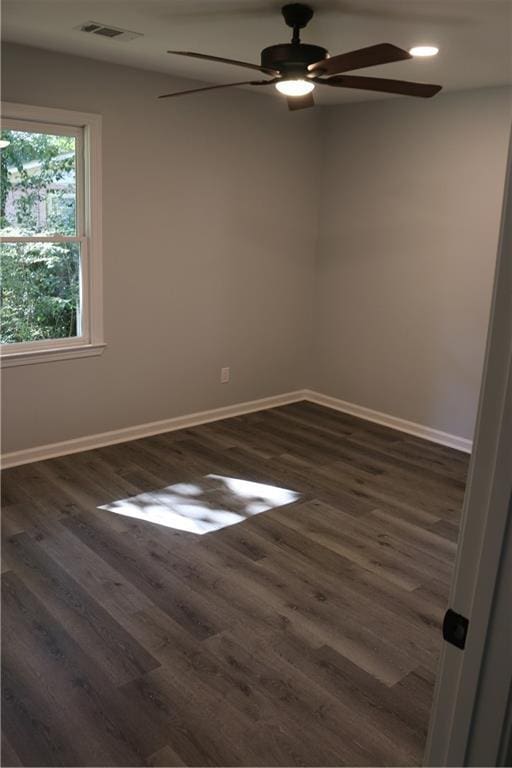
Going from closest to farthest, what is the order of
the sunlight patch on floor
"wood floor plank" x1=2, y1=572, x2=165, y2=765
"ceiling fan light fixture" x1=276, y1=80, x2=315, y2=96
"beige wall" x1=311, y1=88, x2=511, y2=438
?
"wood floor plank" x1=2, y1=572, x2=165, y2=765 < "ceiling fan light fixture" x1=276, y1=80, x2=315, y2=96 < the sunlight patch on floor < "beige wall" x1=311, y1=88, x2=511, y2=438

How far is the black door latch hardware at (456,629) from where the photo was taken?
107cm

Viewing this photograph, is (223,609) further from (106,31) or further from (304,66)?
(106,31)

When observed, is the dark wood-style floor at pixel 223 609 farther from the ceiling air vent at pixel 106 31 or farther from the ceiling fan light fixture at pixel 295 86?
the ceiling air vent at pixel 106 31

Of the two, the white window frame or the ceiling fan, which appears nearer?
the ceiling fan

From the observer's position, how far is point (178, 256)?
4848mm

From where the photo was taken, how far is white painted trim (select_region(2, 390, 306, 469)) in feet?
14.3

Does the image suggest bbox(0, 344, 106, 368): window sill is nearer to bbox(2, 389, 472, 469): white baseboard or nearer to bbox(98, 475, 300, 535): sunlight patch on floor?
bbox(2, 389, 472, 469): white baseboard

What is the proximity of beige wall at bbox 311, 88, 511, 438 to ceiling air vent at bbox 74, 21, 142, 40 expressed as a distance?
236 centimetres

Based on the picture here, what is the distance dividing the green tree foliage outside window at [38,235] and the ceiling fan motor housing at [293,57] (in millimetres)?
1813

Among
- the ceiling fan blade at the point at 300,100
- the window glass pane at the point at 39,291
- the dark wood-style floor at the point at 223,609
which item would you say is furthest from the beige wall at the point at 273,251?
the ceiling fan blade at the point at 300,100

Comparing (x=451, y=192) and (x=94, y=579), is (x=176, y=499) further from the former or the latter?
(x=451, y=192)

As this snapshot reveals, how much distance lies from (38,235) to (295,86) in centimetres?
201

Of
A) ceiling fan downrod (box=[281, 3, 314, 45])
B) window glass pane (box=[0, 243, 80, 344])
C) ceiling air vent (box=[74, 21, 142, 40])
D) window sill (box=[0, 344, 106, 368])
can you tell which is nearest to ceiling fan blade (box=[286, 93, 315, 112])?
ceiling fan downrod (box=[281, 3, 314, 45])

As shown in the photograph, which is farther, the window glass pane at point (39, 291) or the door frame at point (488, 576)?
the window glass pane at point (39, 291)
